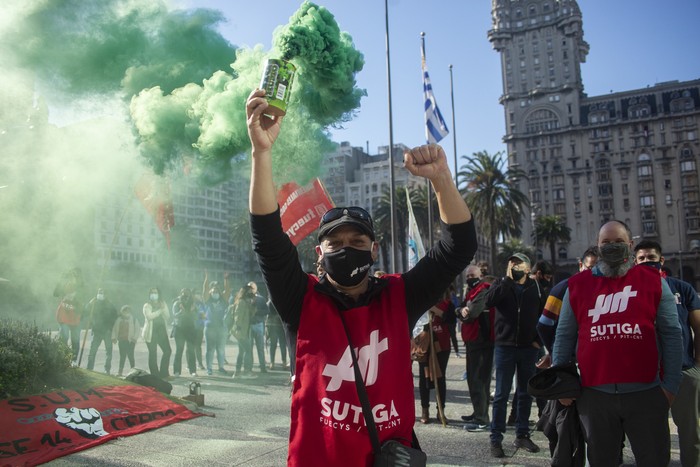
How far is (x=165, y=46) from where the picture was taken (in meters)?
11.1

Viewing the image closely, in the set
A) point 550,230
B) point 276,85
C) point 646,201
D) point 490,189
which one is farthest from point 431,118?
point 646,201

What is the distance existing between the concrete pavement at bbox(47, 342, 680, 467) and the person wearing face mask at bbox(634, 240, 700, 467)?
1.18 metres

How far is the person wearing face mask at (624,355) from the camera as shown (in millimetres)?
3516

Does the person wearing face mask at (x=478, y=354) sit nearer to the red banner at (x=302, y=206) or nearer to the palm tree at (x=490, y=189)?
the red banner at (x=302, y=206)

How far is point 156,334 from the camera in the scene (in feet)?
37.8

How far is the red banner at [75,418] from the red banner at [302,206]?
399 cm

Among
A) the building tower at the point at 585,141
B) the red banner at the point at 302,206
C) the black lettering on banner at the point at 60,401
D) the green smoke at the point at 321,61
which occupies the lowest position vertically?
the black lettering on banner at the point at 60,401

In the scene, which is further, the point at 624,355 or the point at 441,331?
the point at 441,331

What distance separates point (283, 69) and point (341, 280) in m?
1.00

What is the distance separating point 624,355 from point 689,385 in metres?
1.42

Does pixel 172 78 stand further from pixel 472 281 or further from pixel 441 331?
pixel 441 331

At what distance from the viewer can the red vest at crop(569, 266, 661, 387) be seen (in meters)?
3.58

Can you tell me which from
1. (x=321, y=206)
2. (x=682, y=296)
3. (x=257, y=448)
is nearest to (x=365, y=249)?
(x=682, y=296)

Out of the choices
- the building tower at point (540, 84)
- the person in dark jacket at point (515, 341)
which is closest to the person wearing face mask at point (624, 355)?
the person in dark jacket at point (515, 341)
